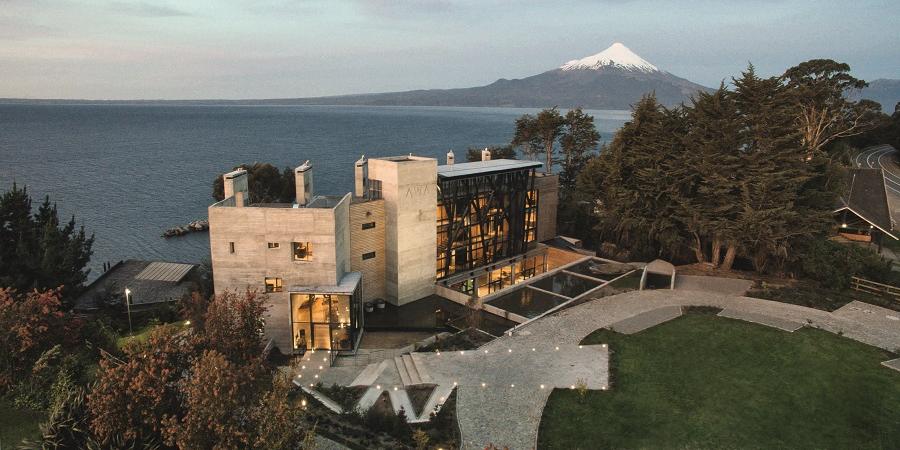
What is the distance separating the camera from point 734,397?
1831 cm

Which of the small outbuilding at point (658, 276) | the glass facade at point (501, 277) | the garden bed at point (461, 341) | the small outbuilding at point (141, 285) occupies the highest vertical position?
the small outbuilding at point (658, 276)

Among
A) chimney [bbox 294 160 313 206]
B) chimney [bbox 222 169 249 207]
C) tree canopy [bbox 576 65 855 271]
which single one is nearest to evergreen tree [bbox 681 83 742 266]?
tree canopy [bbox 576 65 855 271]

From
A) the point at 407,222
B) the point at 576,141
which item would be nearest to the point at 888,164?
the point at 576,141

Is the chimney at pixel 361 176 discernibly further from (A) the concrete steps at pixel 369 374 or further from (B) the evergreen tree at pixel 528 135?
(B) the evergreen tree at pixel 528 135

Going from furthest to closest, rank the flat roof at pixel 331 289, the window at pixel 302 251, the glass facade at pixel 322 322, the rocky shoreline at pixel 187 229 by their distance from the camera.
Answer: the rocky shoreline at pixel 187 229, the window at pixel 302 251, the glass facade at pixel 322 322, the flat roof at pixel 331 289

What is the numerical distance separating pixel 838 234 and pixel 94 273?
63.5 metres

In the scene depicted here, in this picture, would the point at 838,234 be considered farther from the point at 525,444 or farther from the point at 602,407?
the point at 525,444

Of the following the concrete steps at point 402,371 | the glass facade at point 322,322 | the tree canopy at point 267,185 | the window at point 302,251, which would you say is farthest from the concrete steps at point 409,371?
the tree canopy at point 267,185

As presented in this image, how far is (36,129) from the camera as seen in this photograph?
630ft

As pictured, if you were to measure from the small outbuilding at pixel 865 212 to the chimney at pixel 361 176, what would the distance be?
3351cm

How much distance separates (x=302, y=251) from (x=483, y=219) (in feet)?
44.2

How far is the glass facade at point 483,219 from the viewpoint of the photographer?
32.5 m

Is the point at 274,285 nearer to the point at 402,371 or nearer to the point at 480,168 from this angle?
the point at 402,371

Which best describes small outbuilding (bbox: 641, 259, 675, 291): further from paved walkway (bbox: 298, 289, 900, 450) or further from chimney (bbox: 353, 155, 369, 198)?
chimney (bbox: 353, 155, 369, 198)
